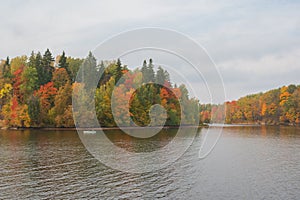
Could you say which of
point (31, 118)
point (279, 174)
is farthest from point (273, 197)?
point (31, 118)

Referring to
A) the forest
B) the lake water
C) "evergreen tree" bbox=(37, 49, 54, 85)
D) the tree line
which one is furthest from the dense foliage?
the lake water

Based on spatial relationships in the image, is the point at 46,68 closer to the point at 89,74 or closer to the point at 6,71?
the point at 6,71

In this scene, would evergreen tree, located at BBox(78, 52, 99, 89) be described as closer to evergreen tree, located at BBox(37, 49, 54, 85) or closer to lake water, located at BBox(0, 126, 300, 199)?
evergreen tree, located at BBox(37, 49, 54, 85)

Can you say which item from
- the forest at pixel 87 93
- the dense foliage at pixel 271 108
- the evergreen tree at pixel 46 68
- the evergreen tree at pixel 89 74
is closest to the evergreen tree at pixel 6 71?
the forest at pixel 87 93

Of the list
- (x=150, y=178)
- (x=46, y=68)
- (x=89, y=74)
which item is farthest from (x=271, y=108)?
(x=150, y=178)

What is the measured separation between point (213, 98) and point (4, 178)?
1740 cm

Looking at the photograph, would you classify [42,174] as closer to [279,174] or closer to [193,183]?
[193,183]

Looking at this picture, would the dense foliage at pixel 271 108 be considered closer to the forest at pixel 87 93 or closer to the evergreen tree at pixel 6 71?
the forest at pixel 87 93

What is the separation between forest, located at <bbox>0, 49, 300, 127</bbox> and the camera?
7694cm

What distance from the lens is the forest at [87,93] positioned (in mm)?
76938

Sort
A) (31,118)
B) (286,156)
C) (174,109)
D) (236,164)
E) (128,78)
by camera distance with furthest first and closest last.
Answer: (174,109)
(31,118)
(128,78)
(286,156)
(236,164)

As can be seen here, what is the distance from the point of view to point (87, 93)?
248 feet

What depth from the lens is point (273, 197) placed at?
2225 cm

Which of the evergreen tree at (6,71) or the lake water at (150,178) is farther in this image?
the evergreen tree at (6,71)
